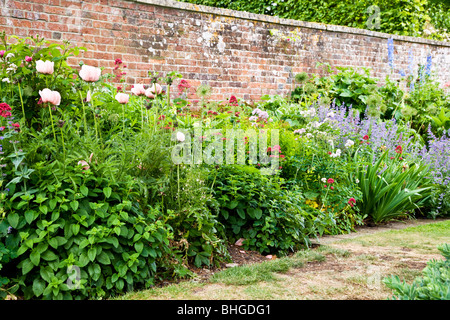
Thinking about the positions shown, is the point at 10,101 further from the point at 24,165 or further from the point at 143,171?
the point at 143,171

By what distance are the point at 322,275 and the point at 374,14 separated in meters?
9.05

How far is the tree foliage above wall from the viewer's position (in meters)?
10.6

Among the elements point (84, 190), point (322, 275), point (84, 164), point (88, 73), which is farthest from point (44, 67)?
point (322, 275)

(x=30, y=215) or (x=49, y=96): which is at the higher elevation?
(x=49, y=96)

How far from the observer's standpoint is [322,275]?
124 inches

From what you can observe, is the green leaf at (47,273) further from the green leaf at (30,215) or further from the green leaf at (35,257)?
the green leaf at (30,215)

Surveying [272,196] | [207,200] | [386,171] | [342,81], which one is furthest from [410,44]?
[207,200]

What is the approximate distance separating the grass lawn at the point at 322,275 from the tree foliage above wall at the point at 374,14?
25.2 ft

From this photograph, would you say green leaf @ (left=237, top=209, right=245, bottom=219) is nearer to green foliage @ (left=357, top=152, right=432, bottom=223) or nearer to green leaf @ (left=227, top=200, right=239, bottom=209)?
green leaf @ (left=227, top=200, right=239, bottom=209)

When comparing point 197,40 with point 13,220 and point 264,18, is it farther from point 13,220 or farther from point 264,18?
point 13,220

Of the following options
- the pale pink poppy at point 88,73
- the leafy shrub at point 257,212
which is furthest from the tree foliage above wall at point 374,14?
the pale pink poppy at point 88,73

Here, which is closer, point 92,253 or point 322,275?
point 92,253

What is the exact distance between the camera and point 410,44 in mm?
10266

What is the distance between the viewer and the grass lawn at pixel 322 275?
8.94 feet
